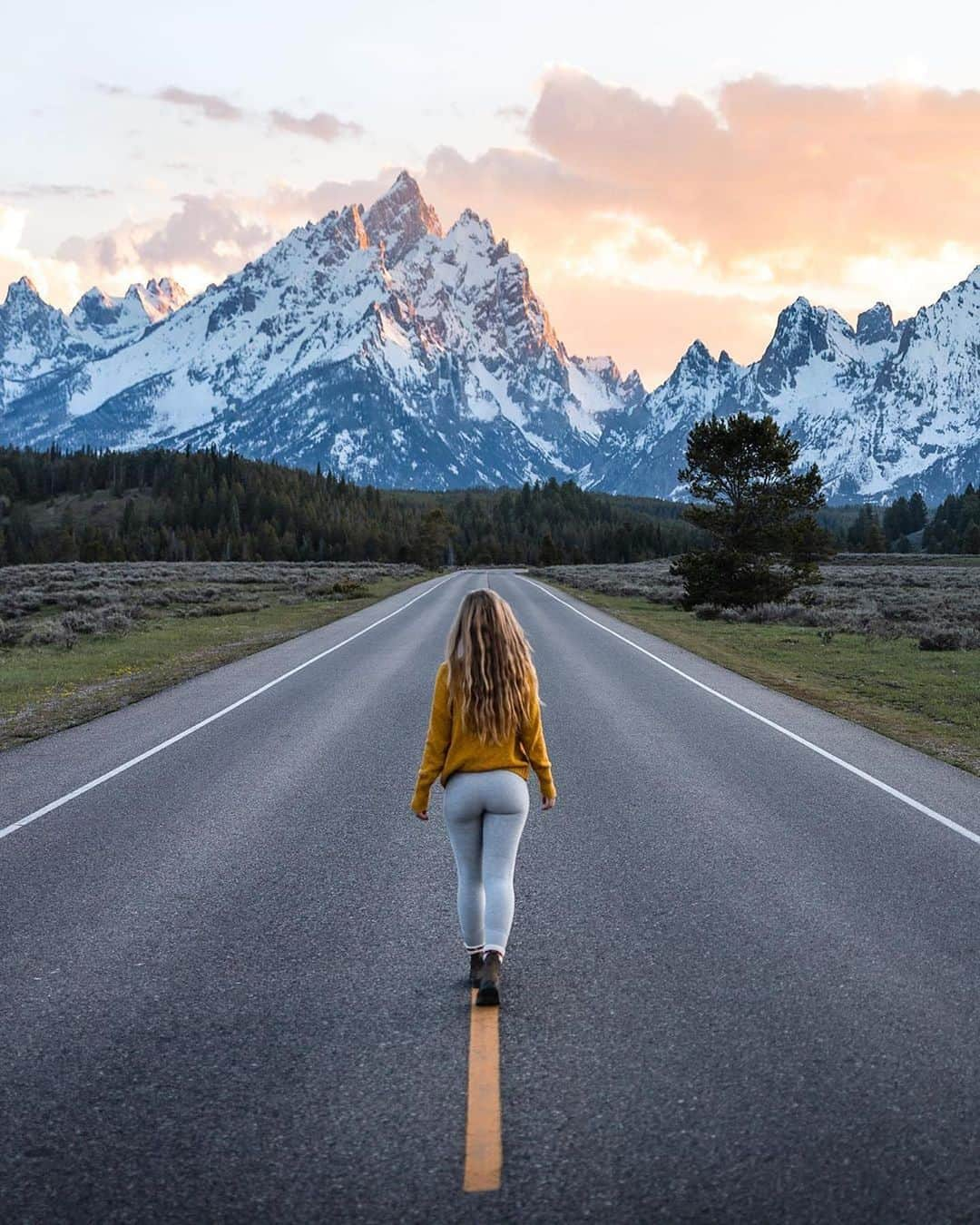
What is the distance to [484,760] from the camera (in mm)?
5477

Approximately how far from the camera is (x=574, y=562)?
553 feet

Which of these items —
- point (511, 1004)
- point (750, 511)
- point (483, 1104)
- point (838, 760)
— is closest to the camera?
point (483, 1104)

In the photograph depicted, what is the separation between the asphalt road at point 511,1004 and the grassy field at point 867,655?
421cm

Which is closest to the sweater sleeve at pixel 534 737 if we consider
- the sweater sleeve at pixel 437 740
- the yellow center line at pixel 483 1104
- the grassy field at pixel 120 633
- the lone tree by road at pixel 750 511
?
the sweater sleeve at pixel 437 740

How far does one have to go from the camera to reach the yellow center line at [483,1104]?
3.74 m

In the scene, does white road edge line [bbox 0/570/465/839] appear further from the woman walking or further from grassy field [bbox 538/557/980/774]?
grassy field [bbox 538/557/980/774]

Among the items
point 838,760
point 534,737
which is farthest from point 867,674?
point 534,737

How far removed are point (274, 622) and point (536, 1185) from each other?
33458 mm

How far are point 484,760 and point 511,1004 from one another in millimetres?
1269

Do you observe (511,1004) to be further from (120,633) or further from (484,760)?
(120,633)

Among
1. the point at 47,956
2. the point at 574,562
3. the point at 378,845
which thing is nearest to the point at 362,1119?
the point at 47,956

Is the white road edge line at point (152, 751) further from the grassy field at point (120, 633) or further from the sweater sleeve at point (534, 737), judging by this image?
the sweater sleeve at point (534, 737)

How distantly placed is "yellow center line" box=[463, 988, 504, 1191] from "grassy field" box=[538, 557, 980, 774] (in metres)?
8.58

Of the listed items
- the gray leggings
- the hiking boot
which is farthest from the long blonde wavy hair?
the hiking boot
